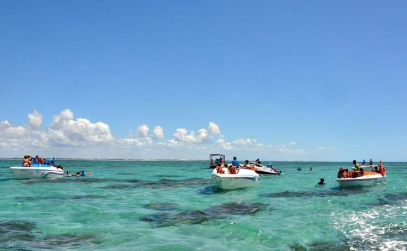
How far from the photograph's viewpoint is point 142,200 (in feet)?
73.2

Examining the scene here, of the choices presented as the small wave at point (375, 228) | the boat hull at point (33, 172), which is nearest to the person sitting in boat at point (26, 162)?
the boat hull at point (33, 172)

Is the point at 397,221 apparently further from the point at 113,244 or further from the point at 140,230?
the point at 113,244

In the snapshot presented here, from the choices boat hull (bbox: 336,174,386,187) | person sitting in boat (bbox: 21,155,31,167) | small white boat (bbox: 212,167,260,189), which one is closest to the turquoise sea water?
small white boat (bbox: 212,167,260,189)

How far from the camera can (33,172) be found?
3719 centimetres

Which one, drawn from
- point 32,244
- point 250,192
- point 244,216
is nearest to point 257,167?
point 250,192

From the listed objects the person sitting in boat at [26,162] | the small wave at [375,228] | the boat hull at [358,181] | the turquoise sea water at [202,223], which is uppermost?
the person sitting in boat at [26,162]

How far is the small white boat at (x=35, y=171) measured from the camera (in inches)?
1444

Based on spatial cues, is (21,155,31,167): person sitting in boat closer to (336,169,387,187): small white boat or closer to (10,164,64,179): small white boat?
(10,164,64,179): small white boat

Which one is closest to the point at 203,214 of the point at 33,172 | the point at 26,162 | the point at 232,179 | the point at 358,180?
the point at 232,179

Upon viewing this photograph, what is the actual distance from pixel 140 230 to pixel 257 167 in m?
38.7

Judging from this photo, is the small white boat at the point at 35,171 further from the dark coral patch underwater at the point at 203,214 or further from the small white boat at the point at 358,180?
the small white boat at the point at 358,180

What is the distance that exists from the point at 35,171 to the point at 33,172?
23 centimetres

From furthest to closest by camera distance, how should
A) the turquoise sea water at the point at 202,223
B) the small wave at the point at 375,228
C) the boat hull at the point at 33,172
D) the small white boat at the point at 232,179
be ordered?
the boat hull at the point at 33,172
the small white boat at the point at 232,179
the small wave at the point at 375,228
the turquoise sea water at the point at 202,223

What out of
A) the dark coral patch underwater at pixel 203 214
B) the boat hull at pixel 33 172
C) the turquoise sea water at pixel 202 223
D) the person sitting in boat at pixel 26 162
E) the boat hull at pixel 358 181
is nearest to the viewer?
the turquoise sea water at pixel 202 223
